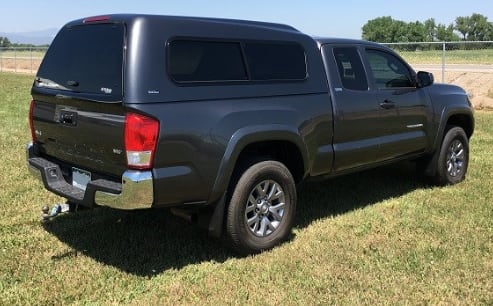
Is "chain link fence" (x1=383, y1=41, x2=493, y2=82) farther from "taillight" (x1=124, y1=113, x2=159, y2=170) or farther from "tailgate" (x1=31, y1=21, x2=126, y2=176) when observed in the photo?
"taillight" (x1=124, y1=113, x2=159, y2=170)

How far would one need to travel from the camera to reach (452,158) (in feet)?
22.6

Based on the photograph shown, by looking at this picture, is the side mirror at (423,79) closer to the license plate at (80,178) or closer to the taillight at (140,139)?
the taillight at (140,139)

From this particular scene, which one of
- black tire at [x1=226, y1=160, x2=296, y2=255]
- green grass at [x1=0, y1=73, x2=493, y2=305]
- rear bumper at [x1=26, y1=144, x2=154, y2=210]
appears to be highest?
rear bumper at [x1=26, y1=144, x2=154, y2=210]

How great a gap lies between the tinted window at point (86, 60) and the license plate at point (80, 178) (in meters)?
0.64

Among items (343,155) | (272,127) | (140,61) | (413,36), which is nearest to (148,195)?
(140,61)

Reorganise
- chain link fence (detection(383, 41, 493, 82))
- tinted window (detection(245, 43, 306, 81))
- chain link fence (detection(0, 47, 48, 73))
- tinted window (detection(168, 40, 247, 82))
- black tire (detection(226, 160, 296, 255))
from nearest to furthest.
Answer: tinted window (detection(168, 40, 247, 82)) < black tire (detection(226, 160, 296, 255)) < tinted window (detection(245, 43, 306, 81)) < chain link fence (detection(383, 41, 493, 82)) < chain link fence (detection(0, 47, 48, 73))

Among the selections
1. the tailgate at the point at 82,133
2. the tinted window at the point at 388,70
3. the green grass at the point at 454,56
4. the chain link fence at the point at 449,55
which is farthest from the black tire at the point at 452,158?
the green grass at the point at 454,56

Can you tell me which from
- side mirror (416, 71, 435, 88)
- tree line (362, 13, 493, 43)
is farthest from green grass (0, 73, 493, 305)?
tree line (362, 13, 493, 43)

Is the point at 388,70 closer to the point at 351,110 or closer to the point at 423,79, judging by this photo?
the point at 423,79

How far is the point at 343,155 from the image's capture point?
526cm

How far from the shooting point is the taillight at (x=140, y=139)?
3.73m

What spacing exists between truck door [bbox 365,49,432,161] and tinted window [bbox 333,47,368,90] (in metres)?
0.15

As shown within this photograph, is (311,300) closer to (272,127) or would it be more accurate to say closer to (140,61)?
(272,127)

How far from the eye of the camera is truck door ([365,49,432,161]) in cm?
571
